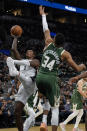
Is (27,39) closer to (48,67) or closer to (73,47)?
(73,47)

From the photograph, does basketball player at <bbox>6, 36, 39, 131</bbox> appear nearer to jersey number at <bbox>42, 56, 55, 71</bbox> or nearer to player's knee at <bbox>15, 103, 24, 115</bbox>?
player's knee at <bbox>15, 103, 24, 115</bbox>

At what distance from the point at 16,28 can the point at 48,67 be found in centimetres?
104

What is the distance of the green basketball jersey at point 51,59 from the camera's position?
493cm

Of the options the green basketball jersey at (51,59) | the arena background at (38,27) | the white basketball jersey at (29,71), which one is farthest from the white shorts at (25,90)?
the arena background at (38,27)

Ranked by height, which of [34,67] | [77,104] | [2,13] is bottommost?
[77,104]

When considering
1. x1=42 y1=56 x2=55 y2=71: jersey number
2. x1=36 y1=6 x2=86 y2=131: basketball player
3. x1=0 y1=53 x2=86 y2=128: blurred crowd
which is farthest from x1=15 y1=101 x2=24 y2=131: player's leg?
x1=0 y1=53 x2=86 y2=128: blurred crowd

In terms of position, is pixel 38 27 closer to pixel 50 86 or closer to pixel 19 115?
pixel 19 115

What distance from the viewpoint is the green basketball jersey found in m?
4.93

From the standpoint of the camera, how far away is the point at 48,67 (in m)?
4.99

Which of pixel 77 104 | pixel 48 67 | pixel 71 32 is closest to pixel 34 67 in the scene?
pixel 48 67

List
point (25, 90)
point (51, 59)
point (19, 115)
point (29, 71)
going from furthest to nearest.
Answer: point (29, 71) → point (25, 90) → point (19, 115) → point (51, 59)

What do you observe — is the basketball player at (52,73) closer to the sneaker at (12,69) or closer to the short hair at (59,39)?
the short hair at (59,39)

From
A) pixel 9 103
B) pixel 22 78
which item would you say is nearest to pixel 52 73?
pixel 22 78

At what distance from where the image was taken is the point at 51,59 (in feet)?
16.2
